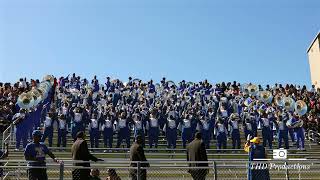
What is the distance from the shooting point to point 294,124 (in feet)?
70.0

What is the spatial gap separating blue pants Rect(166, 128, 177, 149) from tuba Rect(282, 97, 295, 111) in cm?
680

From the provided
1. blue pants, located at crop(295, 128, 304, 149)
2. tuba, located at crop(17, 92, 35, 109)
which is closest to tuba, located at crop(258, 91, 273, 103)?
blue pants, located at crop(295, 128, 304, 149)

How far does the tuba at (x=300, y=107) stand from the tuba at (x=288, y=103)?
0.28 m

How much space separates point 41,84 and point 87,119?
13.8 ft

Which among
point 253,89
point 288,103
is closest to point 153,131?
point 288,103

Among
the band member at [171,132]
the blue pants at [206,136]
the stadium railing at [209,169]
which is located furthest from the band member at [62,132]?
the stadium railing at [209,169]

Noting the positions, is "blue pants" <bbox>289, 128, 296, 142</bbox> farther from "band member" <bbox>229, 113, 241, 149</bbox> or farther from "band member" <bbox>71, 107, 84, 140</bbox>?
"band member" <bbox>71, 107, 84, 140</bbox>

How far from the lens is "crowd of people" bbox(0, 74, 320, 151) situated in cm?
2019

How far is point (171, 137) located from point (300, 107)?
285 inches

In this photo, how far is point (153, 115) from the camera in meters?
20.8

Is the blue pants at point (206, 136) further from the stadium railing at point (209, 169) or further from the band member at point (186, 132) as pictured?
the stadium railing at point (209, 169)

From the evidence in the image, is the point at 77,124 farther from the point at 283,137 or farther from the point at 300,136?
the point at 300,136

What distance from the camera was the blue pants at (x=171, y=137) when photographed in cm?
2033

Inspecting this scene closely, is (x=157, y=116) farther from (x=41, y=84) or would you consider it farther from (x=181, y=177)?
(x=181, y=177)
